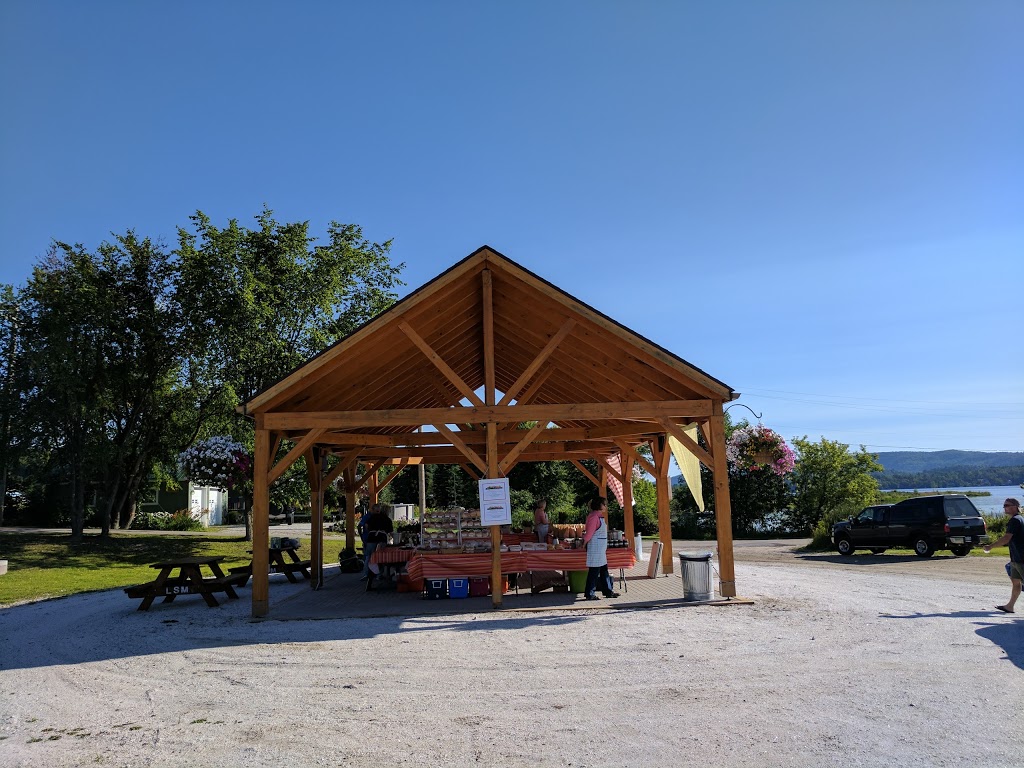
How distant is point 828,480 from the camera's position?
99.6 ft

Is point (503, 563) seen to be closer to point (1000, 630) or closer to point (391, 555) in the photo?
point (391, 555)

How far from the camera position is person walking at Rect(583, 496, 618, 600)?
34.9 ft

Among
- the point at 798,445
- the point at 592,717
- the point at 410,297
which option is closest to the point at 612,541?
the point at 410,297

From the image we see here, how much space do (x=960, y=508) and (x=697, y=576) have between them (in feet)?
40.0

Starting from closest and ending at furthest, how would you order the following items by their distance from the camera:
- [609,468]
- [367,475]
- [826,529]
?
[367,475], [609,468], [826,529]

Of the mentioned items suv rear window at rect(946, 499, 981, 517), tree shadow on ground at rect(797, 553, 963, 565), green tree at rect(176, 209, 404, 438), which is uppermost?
green tree at rect(176, 209, 404, 438)

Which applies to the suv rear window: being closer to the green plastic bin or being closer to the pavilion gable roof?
the pavilion gable roof

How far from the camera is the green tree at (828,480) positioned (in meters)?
30.0

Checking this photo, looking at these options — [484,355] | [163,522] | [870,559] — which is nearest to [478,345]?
[484,355]

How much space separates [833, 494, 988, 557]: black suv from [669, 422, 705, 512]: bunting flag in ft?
26.7

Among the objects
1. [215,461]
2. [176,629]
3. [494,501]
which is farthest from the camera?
[215,461]

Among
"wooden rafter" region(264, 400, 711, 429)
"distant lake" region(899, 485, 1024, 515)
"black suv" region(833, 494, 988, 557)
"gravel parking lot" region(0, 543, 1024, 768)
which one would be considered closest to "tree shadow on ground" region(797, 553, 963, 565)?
"black suv" region(833, 494, 988, 557)

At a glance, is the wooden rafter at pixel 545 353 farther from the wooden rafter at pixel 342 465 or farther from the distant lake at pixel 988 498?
the distant lake at pixel 988 498

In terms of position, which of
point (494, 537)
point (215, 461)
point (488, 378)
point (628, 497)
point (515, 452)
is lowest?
point (494, 537)
